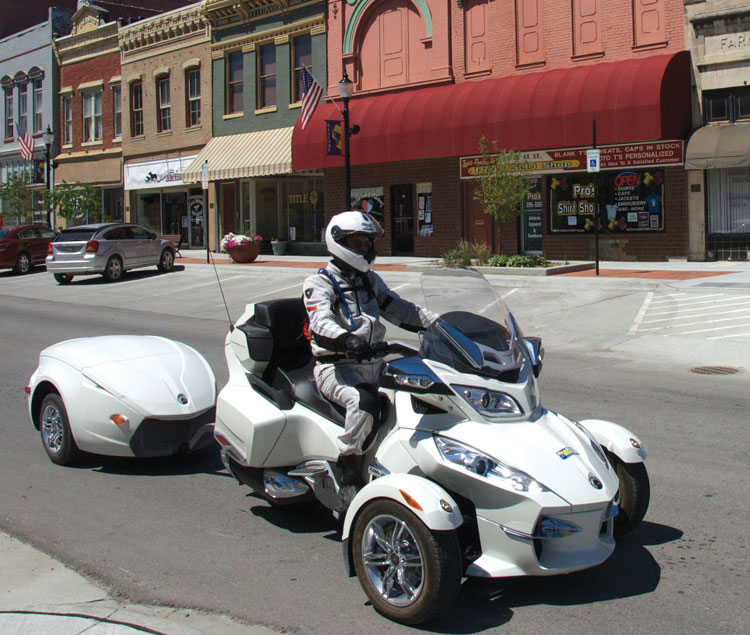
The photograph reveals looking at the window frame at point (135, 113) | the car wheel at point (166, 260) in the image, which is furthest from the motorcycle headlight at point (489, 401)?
the window frame at point (135, 113)

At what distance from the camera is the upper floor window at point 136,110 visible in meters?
36.8

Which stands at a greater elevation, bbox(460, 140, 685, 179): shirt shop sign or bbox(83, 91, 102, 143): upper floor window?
bbox(83, 91, 102, 143): upper floor window

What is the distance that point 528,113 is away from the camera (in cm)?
2194

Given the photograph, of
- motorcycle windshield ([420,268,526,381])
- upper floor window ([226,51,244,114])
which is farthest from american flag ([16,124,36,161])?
motorcycle windshield ([420,268,526,381])

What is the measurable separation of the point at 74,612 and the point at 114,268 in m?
21.6

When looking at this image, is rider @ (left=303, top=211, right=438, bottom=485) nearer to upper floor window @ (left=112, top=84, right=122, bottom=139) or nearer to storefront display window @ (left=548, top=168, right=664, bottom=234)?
storefront display window @ (left=548, top=168, right=664, bottom=234)

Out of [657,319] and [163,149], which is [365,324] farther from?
[163,149]

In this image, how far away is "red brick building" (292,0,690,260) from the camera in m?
20.8

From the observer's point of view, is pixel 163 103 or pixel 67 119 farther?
pixel 67 119

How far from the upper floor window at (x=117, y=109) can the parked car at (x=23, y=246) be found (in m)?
10.4

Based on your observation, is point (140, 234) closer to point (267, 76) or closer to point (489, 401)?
point (267, 76)

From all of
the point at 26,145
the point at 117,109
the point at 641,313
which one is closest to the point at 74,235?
the point at 117,109

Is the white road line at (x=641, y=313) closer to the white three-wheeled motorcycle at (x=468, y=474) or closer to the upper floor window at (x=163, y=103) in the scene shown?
the white three-wheeled motorcycle at (x=468, y=474)

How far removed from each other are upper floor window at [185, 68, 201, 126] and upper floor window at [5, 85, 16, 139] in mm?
14987
